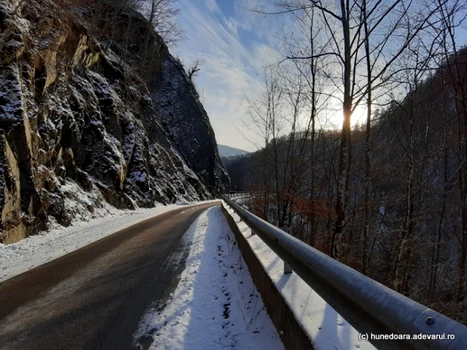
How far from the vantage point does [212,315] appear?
12.1 feet

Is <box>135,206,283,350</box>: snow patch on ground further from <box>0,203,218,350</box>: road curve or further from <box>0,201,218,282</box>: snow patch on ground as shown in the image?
<box>0,201,218,282</box>: snow patch on ground

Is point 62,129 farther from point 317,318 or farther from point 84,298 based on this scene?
point 317,318

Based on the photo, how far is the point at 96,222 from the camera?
13.3m

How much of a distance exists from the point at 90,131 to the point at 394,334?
60.5 ft

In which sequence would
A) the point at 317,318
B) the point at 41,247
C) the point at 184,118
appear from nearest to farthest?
the point at 317,318 < the point at 41,247 < the point at 184,118

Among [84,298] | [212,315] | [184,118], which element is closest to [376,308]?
[212,315]

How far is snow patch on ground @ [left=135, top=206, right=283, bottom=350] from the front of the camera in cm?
301

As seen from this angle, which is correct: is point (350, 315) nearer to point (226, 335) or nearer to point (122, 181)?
point (226, 335)

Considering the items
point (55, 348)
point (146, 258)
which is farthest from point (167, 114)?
point (55, 348)

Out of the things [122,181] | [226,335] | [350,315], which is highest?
[122,181]

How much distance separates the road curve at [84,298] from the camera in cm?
317

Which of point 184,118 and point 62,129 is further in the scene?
point 184,118

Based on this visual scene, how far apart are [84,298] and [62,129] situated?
12.1 meters

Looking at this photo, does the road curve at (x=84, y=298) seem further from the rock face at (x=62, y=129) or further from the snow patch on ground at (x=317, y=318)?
the rock face at (x=62, y=129)
